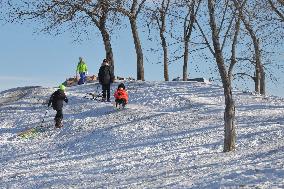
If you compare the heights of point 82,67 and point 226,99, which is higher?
point 82,67

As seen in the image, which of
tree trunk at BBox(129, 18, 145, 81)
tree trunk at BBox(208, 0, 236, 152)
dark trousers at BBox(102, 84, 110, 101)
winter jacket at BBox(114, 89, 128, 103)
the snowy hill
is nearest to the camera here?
the snowy hill

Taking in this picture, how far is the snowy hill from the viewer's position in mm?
11133

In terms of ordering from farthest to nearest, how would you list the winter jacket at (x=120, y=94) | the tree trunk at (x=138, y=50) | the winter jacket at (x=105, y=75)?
the tree trunk at (x=138, y=50) → the winter jacket at (x=105, y=75) → the winter jacket at (x=120, y=94)

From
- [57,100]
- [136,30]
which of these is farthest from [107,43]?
[57,100]

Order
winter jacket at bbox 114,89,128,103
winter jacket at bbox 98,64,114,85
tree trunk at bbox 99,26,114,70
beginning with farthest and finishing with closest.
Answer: tree trunk at bbox 99,26,114,70
winter jacket at bbox 98,64,114,85
winter jacket at bbox 114,89,128,103

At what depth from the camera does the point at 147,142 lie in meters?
17.2

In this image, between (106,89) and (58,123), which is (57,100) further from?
(106,89)

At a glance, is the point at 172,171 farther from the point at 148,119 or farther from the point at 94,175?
the point at 148,119

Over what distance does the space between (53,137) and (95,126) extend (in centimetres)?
187

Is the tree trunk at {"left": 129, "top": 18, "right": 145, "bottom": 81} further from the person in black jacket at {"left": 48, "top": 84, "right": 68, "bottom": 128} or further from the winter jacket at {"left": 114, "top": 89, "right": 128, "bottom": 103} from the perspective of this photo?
the person in black jacket at {"left": 48, "top": 84, "right": 68, "bottom": 128}

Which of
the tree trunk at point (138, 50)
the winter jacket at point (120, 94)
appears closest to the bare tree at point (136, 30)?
the tree trunk at point (138, 50)

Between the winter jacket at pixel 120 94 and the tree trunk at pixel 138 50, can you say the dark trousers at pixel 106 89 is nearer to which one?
the winter jacket at pixel 120 94

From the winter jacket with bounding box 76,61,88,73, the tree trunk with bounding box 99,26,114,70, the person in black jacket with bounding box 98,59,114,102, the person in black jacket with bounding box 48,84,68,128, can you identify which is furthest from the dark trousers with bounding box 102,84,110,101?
the winter jacket with bounding box 76,61,88,73

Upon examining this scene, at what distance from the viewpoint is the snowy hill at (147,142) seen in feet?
36.5
